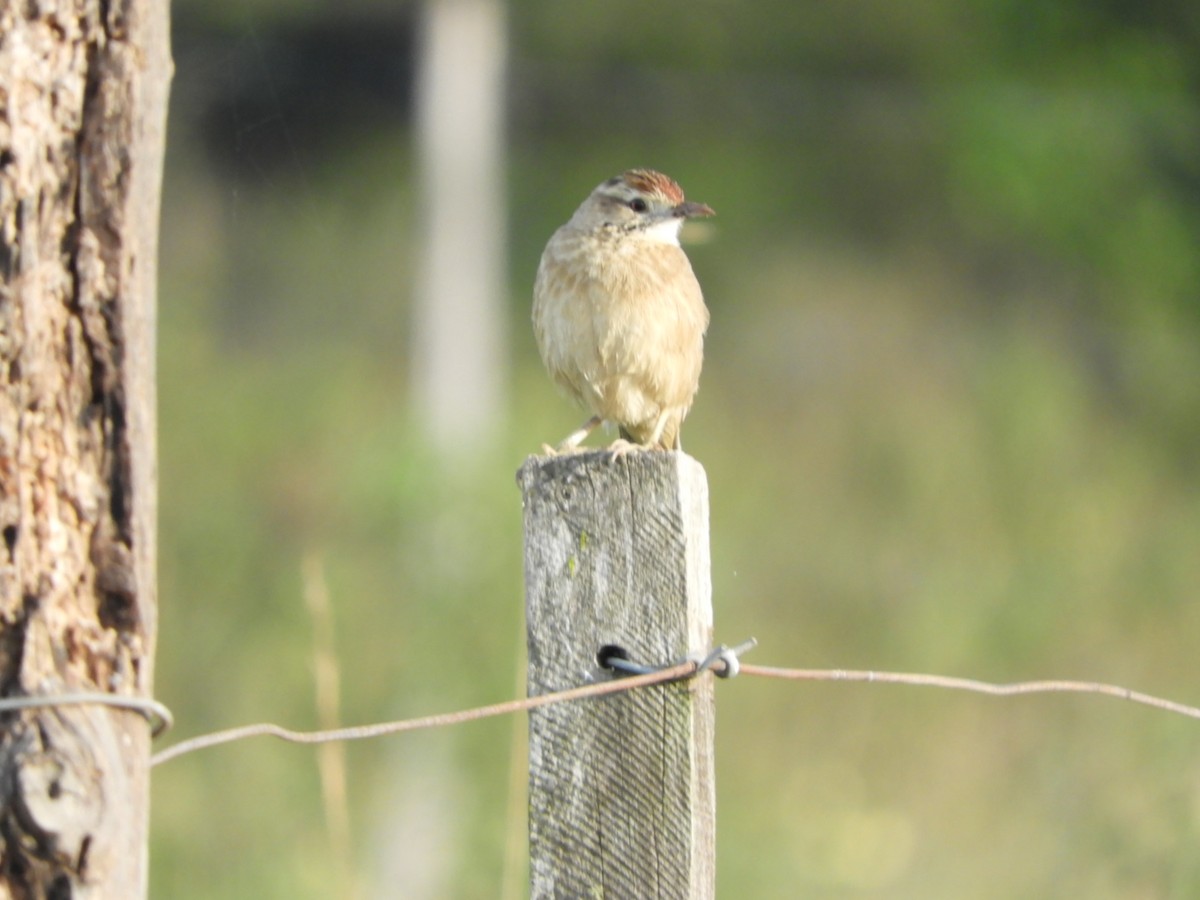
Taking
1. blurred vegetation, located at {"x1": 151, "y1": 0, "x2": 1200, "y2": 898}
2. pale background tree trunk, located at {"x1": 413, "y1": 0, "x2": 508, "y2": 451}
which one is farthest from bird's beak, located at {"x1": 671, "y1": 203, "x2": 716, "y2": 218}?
pale background tree trunk, located at {"x1": 413, "y1": 0, "x2": 508, "y2": 451}

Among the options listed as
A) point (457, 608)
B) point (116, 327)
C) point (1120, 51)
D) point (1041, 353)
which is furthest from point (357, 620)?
point (1120, 51)

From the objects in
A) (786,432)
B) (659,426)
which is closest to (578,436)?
(659,426)

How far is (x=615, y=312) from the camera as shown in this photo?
13.5ft

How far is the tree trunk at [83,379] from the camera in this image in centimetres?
193

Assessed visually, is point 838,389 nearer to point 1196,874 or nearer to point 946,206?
point 946,206

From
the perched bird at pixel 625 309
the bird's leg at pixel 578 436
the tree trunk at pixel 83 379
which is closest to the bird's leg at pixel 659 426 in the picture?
the perched bird at pixel 625 309

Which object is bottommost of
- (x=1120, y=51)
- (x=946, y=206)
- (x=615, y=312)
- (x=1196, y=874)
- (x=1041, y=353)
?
(x=1196, y=874)

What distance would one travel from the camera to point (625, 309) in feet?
13.6

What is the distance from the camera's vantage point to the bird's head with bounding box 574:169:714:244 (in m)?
4.37

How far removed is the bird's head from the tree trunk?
2405 millimetres

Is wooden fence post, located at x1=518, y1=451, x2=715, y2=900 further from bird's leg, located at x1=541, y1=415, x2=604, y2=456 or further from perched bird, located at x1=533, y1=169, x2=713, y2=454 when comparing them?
perched bird, located at x1=533, y1=169, x2=713, y2=454

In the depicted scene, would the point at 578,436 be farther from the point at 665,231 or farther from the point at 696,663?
the point at 696,663

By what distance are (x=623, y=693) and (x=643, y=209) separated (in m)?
2.34

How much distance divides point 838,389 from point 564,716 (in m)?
10.3
